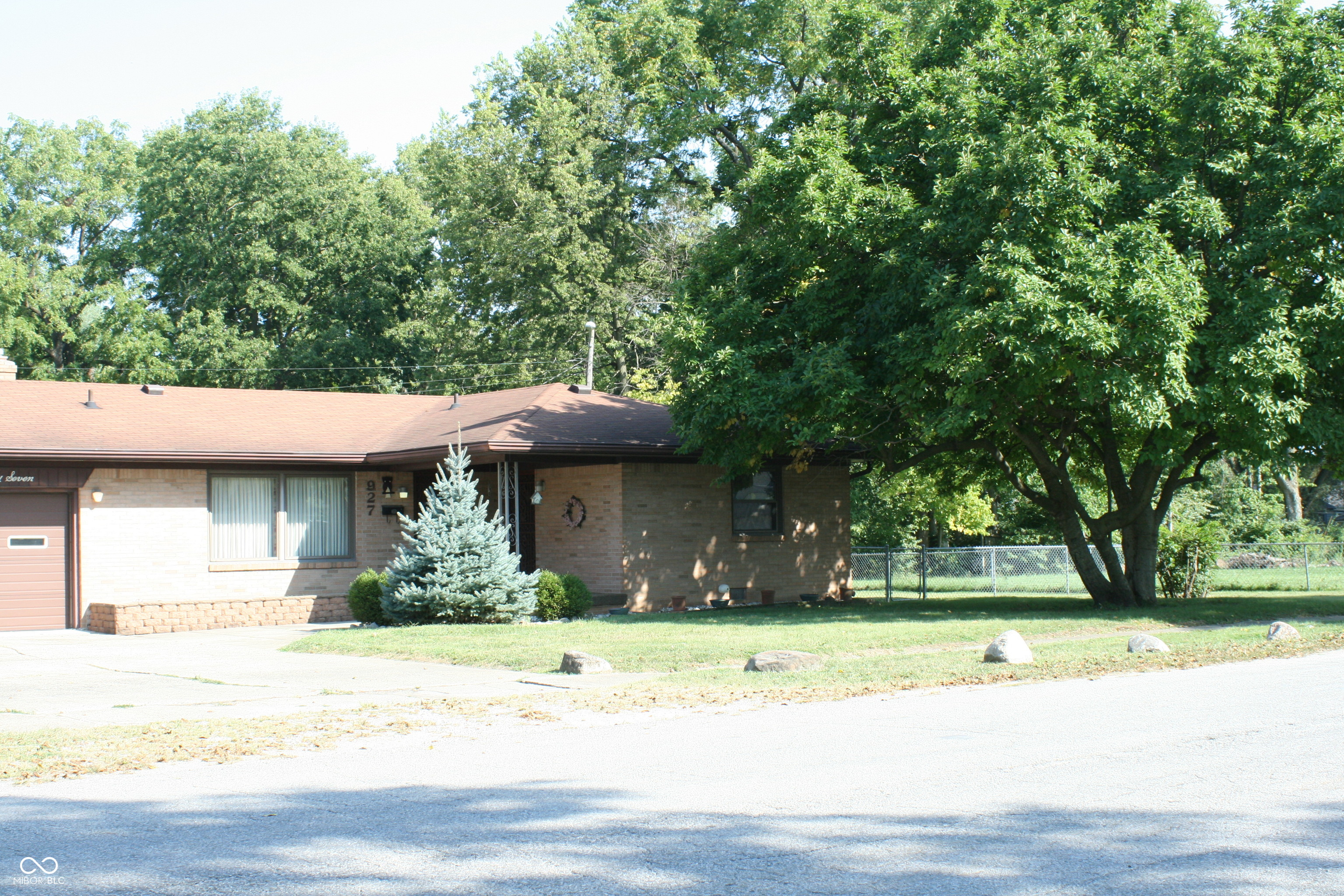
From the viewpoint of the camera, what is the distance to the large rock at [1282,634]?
15062 millimetres

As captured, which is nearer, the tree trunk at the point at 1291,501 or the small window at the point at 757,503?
the small window at the point at 757,503

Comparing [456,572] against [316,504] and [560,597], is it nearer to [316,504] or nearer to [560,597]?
[560,597]

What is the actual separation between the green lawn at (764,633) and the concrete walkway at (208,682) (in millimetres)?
609

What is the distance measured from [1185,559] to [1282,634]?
975 cm

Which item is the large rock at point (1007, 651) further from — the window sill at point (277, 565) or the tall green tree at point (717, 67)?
the tall green tree at point (717, 67)

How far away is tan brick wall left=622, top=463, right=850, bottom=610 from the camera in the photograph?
2161 cm

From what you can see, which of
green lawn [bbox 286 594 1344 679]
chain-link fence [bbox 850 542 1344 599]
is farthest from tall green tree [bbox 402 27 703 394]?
green lawn [bbox 286 594 1344 679]

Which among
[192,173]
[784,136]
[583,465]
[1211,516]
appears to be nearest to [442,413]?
[583,465]

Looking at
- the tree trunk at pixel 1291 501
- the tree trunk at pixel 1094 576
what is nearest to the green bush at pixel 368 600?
the tree trunk at pixel 1094 576

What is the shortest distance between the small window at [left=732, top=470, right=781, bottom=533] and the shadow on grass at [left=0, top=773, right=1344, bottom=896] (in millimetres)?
17047

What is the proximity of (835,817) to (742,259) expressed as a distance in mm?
16373

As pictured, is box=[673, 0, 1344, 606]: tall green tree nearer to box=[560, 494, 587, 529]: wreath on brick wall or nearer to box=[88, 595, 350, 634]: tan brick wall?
box=[560, 494, 587, 529]: wreath on brick wall

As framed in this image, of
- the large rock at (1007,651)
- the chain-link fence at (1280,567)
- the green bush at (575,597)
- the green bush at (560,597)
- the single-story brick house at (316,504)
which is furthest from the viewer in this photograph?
the chain-link fence at (1280,567)

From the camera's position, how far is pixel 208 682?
40.7ft
